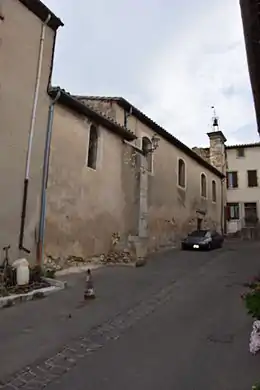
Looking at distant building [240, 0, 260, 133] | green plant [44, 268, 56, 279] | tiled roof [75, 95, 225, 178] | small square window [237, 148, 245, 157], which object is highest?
small square window [237, 148, 245, 157]

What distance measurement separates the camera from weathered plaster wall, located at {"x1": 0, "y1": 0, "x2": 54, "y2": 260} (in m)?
9.09

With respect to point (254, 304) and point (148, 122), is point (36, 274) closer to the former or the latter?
point (254, 304)

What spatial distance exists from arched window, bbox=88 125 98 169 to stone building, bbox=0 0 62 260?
267cm

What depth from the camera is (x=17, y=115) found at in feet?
31.3

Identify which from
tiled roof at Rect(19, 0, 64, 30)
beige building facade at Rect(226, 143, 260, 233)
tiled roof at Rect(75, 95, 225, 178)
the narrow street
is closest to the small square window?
beige building facade at Rect(226, 143, 260, 233)

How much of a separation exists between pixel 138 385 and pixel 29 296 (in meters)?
4.42

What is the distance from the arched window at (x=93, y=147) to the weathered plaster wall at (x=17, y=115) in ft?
8.75

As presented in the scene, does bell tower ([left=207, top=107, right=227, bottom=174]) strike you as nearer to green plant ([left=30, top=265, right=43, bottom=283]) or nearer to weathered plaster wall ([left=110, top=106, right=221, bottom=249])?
weathered plaster wall ([left=110, top=106, right=221, bottom=249])

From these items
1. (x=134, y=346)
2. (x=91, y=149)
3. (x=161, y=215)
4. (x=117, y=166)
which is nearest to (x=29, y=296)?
(x=134, y=346)

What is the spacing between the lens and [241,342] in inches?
196

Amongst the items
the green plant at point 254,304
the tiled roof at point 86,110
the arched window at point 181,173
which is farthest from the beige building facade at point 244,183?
the green plant at point 254,304

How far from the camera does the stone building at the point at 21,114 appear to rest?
29.9 feet

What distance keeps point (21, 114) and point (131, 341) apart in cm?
695

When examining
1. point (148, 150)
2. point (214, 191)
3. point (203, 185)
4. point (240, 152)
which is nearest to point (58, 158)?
point (148, 150)
